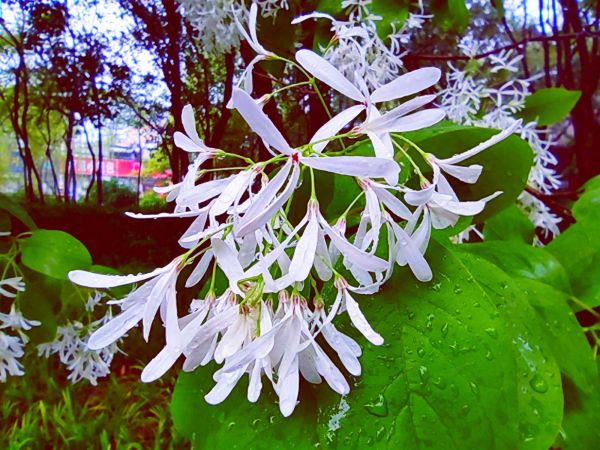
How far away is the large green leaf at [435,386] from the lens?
0.69 feet

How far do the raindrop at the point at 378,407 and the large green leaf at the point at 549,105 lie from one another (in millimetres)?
572

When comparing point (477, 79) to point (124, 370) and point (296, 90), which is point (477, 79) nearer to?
point (296, 90)

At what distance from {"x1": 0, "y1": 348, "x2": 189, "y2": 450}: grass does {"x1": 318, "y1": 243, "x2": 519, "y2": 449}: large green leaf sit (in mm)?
951

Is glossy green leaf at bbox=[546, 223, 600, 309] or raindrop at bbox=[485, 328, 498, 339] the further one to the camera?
glossy green leaf at bbox=[546, 223, 600, 309]

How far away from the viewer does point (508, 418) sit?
22cm

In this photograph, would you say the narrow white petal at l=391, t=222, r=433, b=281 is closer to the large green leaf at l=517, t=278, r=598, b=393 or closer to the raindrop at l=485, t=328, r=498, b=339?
the raindrop at l=485, t=328, r=498, b=339

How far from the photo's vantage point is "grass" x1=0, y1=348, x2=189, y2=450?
112 cm

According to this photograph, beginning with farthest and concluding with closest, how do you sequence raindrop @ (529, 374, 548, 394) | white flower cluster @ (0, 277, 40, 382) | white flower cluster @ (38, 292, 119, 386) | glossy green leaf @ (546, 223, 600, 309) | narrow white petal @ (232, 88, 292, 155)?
white flower cluster @ (38, 292, 119, 386)
white flower cluster @ (0, 277, 40, 382)
glossy green leaf @ (546, 223, 600, 309)
raindrop @ (529, 374, 548, 394)
narrow white petal @ (232, 88, 292, 155)

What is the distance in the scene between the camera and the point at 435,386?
22 cm

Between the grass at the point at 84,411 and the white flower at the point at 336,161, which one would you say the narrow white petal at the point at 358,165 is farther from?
the grass at the point at 84,411

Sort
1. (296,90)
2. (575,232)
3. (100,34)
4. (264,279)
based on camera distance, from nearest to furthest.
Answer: (264,279) < (575,232) < (296,90) < (100,34)

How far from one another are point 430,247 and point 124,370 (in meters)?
1.08

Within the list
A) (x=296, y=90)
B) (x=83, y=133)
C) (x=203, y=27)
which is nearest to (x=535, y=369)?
(x=296, y=90)

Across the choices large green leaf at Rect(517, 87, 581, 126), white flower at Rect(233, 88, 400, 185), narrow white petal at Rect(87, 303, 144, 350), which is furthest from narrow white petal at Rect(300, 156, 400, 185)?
large green leaf at Rect(517, 87, 581, 126)
